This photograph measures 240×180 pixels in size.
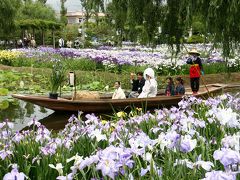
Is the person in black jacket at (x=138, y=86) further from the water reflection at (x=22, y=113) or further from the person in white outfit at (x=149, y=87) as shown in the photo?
the water reflection at (x=22, y=113)

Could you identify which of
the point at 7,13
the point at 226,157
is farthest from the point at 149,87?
the point at 7,13

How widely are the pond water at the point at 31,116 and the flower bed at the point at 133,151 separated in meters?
5.02

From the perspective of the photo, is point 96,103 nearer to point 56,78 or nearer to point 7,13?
point 56,78

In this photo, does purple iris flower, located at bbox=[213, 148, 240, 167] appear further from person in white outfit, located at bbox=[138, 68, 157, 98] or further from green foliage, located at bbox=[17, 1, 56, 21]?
green foliage, located at bbox=[17, 1, 56, 21]

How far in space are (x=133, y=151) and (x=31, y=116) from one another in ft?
24.9

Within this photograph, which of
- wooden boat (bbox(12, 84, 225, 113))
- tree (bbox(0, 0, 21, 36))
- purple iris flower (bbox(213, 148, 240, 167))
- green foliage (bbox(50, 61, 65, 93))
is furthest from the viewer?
tree (bbox(0, 0, 21, 36))

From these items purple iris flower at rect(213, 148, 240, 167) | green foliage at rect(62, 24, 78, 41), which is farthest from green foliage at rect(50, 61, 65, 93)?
green foliage at rect(62, 24, 78, 41)

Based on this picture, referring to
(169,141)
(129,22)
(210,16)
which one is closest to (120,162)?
(169,141)

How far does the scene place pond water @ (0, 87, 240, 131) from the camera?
8.82m

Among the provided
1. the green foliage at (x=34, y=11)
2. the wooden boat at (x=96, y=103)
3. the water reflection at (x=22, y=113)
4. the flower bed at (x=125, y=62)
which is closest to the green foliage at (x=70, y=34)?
the green foliage at (x=34, y=11)

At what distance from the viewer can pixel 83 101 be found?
8.75 meters

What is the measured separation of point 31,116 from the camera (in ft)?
31.6

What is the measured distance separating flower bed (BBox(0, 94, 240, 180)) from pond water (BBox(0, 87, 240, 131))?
5017 millimetres

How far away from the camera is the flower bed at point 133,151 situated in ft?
6.86
